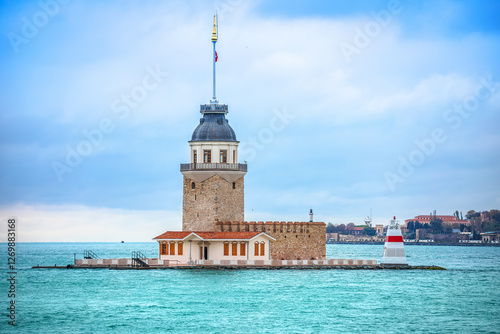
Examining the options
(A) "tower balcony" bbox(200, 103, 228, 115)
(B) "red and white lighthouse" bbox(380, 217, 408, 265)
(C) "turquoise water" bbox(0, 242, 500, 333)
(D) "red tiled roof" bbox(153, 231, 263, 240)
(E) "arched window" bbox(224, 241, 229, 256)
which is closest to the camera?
(C) "turquoise water" bbox(0, 242, 500, 333)

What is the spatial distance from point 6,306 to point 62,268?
21.4 m

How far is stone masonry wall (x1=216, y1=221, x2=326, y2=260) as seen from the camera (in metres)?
65.2

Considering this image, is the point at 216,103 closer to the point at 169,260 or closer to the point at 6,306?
the point at 169,260

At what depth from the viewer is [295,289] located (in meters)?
54.6

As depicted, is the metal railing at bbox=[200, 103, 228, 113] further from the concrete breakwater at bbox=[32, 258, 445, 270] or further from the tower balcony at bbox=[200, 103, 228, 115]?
the concrete breakwater at bbox=[32, 258, 445, 270]

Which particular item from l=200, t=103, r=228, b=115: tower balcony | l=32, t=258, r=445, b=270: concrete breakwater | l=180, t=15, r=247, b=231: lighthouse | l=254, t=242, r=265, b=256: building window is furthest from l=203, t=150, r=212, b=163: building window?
l=32, t=258, r=445, b=270: concrete breakwater

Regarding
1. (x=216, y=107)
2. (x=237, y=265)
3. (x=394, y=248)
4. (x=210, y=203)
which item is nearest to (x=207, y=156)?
(x=210, y=203)

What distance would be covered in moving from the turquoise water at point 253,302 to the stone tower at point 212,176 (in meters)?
4.62

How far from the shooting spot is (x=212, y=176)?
6612cm

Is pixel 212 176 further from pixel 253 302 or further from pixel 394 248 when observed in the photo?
pixel 253 302

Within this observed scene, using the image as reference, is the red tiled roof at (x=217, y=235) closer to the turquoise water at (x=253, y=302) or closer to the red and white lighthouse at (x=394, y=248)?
the turquoise water at (x=253, y=302)

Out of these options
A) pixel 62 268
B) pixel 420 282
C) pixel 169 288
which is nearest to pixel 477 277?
pixel 420 282

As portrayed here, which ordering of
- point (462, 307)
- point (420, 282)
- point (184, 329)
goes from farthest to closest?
1. point (420, 282)
2. point (462, 307)
3. point (184, 329)

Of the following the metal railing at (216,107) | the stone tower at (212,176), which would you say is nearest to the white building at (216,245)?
the stone tower at (212,176)
